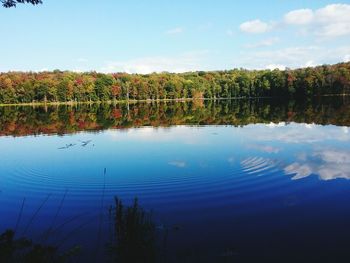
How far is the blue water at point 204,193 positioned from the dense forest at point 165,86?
116 meters

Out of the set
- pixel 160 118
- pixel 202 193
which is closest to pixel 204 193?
pixel 202 193

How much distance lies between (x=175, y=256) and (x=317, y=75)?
147807mm

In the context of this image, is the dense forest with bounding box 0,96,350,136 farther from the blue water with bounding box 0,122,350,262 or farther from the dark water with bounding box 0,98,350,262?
the blue water with bounding box 0,122,350,262

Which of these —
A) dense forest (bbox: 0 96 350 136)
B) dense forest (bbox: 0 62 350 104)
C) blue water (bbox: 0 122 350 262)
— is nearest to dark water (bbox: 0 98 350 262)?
blue water (bbox: 0 122 350 262)

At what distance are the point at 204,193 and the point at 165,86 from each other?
155784 millimetres

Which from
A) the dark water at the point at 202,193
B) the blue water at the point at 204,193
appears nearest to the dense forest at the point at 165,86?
the dark water at the point at 202,193

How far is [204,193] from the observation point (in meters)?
17.2

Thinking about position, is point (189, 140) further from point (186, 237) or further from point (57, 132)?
point (186, 237)

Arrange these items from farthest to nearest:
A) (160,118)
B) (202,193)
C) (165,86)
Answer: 1. (165,86)
2. (160,118)
3. (202,193)

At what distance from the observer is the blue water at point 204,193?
38.2ft

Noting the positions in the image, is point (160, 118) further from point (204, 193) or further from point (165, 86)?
point (165, 86)

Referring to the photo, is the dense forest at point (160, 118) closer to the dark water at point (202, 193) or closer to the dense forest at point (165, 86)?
the dark water at point (202, 193)

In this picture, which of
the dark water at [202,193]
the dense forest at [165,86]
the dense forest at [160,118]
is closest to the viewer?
the dark water at [202,193]

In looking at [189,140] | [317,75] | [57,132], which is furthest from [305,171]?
[317,75]
